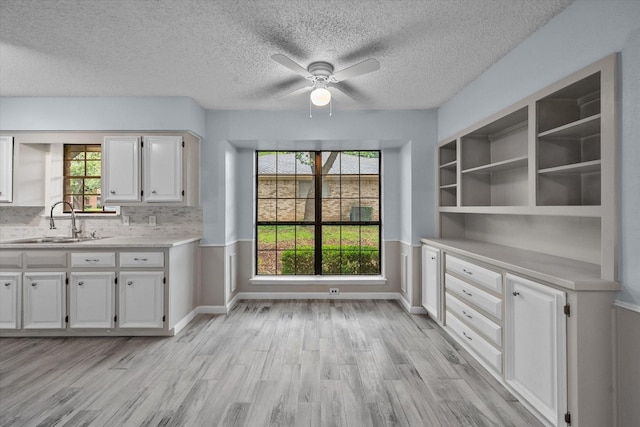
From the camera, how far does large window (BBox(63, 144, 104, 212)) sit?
13.1ft

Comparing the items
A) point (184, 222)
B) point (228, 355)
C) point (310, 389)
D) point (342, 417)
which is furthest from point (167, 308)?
point (342, 417)

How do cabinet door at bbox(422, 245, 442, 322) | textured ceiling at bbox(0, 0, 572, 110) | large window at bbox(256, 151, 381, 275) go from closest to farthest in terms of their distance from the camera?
textured ceiling at bbox(0, 0, 572, 110) → cabinet door at bbox(422, 245, 442, 322) → large window at bbox(256, 151, 381, 275)

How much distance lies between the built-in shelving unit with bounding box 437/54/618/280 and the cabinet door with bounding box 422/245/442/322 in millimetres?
552

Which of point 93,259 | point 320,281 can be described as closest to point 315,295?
point 320,281

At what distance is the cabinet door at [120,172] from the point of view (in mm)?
3604

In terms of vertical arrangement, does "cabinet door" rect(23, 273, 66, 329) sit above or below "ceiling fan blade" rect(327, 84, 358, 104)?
below

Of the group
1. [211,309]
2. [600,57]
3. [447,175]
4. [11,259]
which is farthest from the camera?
[211,309]

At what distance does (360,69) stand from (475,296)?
2.02 meters

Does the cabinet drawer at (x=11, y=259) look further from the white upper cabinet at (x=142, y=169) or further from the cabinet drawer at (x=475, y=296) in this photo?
the cabinet drawer at (x=475, y=296)

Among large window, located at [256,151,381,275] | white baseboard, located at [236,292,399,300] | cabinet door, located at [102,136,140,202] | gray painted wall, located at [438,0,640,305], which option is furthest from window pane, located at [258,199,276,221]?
gray painted wall, located at [438,0,640,305]

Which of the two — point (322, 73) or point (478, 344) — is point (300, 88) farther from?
point (478, 344)

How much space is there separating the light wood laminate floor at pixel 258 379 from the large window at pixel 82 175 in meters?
1.62

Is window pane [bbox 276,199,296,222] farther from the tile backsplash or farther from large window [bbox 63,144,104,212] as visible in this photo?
large window [bbox 63,144,104,212]

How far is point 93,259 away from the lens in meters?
3.20
